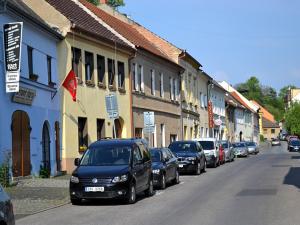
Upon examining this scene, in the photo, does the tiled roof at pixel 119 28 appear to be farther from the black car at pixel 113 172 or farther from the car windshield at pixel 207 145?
the black car at pixel 113 172

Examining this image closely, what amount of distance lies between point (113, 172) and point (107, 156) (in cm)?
132

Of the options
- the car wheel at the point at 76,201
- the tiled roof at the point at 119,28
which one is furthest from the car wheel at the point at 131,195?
the tiled roof at the point at 119,28

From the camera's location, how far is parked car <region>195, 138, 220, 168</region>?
35.5 meters

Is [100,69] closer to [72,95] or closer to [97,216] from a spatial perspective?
[72,95]

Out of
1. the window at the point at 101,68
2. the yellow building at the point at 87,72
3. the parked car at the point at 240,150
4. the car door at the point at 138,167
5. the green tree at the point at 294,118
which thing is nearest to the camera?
the car door at the point at 138,167

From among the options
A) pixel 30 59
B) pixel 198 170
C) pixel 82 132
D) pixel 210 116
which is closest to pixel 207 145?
pixel 198 170

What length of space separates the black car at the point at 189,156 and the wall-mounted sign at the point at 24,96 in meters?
7.80

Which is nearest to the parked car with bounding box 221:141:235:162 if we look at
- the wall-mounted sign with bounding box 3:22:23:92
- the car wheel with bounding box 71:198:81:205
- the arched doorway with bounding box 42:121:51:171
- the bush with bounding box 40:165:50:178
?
the arched doorway with bounding box 42:121:51:171

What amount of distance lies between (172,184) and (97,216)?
9.75 meters

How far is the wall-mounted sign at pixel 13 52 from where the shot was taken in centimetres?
2112

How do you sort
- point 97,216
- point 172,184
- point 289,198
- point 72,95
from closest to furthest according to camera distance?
point 97,216, point 289,198, point 172,184, point 72,95

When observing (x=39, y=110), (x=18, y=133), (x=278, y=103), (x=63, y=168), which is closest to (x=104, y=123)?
(x=63, y=168)

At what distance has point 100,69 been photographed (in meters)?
31.8

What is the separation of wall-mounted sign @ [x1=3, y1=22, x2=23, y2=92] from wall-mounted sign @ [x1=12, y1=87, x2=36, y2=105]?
130 centimetres
